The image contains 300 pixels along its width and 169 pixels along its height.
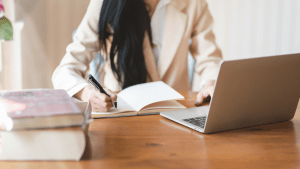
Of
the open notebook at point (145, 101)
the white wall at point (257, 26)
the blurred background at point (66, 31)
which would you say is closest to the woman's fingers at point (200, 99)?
the open notebook at point (145, 101)

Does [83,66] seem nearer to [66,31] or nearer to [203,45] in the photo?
[203,45]

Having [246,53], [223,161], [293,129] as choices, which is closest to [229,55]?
[246,53]

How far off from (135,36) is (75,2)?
2.60 feet

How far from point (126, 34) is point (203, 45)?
356 millimetres

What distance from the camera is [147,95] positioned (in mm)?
804

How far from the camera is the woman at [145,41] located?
118cm

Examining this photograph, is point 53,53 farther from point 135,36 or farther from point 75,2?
point 135,36

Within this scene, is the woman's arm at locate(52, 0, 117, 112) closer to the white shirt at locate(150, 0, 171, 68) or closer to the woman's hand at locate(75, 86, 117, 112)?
the woman's hand at locate(75, 86, 117, 112)

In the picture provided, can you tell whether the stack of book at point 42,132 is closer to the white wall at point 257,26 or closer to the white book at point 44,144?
the white book at point 44,144

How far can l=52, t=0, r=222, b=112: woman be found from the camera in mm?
1181

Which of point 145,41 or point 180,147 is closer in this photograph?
point 180,147

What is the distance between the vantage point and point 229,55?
2.51 m

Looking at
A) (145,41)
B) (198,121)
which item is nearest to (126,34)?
(145,41)

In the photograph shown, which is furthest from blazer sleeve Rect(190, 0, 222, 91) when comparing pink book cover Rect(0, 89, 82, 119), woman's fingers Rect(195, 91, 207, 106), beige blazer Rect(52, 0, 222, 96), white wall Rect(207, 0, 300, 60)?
white wall Rect(207, 0, 300, 60)
